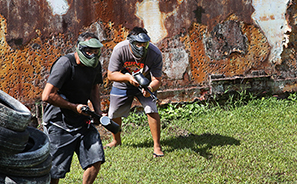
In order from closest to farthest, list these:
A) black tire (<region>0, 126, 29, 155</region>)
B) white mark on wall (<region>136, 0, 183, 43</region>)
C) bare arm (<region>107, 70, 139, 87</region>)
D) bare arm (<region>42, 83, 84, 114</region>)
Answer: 1. black tire (<region>0, 126, 29, 155</region>)
2. bare arm (<region>42, 83, 84, 114</region>)
3. bare arm (<region>107, 70, 139, 87</region>)
4. white mark on wall (<region>136, 0, 183, 43</region>)

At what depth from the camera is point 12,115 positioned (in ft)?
7.68

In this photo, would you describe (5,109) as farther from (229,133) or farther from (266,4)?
(266,4)

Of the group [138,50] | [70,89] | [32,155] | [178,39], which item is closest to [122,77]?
[138,50]

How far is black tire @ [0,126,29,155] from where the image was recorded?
2303mm

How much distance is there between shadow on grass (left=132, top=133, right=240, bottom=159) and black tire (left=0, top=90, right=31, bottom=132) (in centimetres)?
314

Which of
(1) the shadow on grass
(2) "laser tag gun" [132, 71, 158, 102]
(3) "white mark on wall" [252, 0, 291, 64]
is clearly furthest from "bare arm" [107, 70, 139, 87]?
(3) "white mark on wall" [252, 0, 291, 64]

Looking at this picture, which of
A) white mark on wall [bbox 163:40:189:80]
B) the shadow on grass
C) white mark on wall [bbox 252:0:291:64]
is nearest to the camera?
the shadow on grass

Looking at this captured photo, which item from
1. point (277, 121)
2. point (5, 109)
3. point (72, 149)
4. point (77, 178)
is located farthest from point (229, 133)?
point (5, 109)

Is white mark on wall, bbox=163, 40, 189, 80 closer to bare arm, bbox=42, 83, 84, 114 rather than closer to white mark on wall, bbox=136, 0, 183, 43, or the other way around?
white mark on wall, bbox=136, 0, 183, 43

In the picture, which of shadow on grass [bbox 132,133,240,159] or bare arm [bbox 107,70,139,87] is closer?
bare arm [bbox 107,70,139,87]

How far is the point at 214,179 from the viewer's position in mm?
4172

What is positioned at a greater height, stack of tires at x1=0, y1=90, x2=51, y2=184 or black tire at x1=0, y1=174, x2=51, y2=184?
stack of tires at x1=0, y1=90, x2=51, y2=184

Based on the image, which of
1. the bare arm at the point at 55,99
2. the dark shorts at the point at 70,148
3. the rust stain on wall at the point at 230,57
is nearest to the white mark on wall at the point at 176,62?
the rust stain on wall at the point at 230,57

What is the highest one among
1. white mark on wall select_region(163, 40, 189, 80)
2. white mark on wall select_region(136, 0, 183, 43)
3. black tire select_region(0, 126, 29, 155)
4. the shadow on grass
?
white mark on wall select_region(136, 0, 183, 43)
